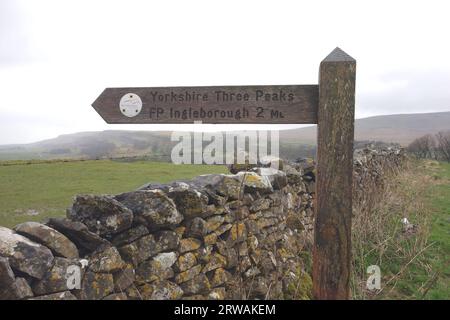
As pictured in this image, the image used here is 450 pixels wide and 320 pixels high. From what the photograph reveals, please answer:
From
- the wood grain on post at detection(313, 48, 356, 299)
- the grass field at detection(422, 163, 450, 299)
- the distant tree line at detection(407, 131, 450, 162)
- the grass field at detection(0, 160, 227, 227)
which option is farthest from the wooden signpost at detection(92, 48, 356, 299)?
the distant tree line at detection(407, 131, 450, 162)

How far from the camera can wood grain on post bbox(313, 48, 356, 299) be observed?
272cm

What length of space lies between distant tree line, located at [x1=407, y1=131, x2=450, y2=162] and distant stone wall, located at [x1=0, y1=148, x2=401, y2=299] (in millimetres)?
33906

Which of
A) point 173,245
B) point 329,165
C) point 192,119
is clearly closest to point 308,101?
point 329,165

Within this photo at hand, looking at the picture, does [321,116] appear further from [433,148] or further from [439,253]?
[433,148]

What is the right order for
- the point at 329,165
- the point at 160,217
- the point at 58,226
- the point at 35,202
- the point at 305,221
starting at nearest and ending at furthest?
the point at 329,165 → the point at 58,226 → the point at 160,217 → the point at 305,221 → the point at 35,202

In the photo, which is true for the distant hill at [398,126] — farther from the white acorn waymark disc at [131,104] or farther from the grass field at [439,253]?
the white acorn waymark disc at [131,104]

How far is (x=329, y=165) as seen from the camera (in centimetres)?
276

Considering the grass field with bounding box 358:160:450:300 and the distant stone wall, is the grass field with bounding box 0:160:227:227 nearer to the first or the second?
the distant stone wall

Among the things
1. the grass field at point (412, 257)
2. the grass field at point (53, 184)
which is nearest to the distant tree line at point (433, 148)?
the grass field at point (53, 184)

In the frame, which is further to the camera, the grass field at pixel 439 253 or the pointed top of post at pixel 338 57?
the grass field at pixel 439 253

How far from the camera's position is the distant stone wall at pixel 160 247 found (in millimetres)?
2631

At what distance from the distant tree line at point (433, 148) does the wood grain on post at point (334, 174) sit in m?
35.4
